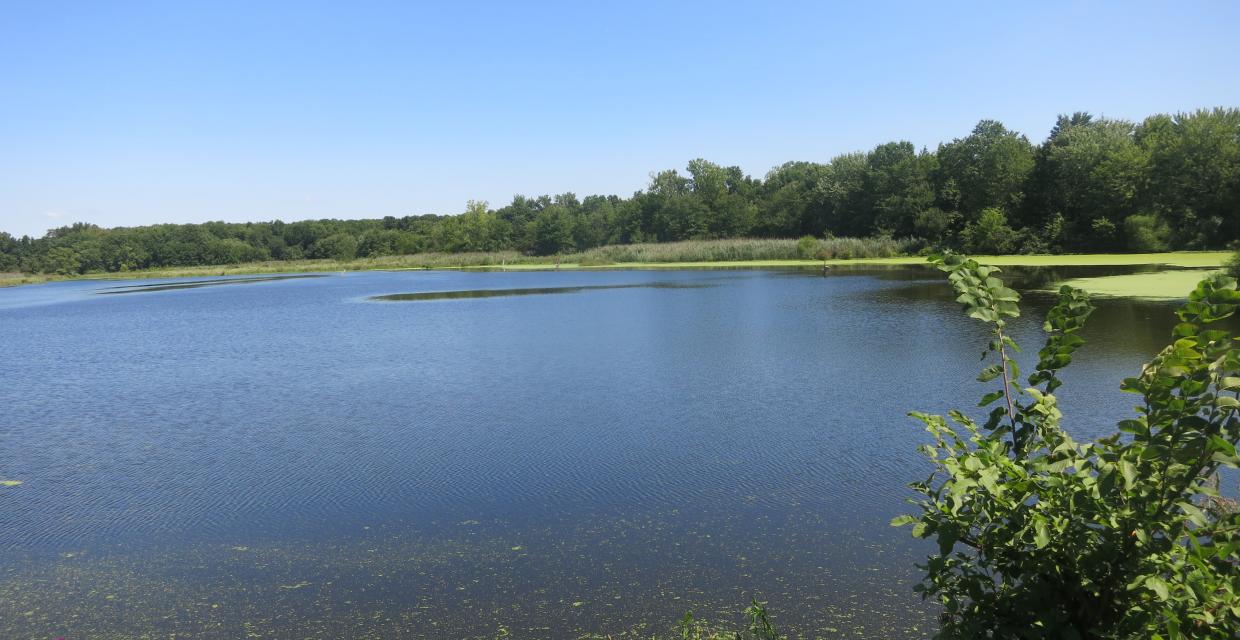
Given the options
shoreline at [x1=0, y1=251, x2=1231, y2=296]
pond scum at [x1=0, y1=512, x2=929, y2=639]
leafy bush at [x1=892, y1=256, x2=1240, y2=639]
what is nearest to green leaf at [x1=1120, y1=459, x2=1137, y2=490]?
leafy bush at [x1=892, y1=256, x2=1240, y2=639]

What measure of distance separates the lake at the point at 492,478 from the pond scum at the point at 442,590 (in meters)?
0.02

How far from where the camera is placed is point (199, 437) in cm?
964

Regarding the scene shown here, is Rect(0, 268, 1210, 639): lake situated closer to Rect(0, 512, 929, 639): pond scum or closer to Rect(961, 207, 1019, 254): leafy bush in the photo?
Rect(0, 512, 929, 639): pond scum

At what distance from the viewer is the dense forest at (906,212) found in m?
40.2

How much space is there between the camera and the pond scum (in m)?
4.53

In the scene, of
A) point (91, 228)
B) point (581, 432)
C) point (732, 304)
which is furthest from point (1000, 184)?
point (91, 228)

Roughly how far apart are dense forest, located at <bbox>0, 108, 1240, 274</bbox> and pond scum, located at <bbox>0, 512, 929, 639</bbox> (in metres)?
7.89

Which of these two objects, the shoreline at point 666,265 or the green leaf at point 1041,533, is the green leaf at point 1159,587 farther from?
the shoreline at point 666,265

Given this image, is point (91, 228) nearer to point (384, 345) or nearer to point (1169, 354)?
point (384, 345)

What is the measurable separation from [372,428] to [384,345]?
26.9ft

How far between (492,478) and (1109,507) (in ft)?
19.2

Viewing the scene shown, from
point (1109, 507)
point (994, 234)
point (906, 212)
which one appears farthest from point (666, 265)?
point (1109, 507)

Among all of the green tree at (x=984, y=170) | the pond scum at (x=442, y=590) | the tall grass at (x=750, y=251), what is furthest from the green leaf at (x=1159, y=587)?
the green tree at (x=984, y=170)

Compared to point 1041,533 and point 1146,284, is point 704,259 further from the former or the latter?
point 1041,533
